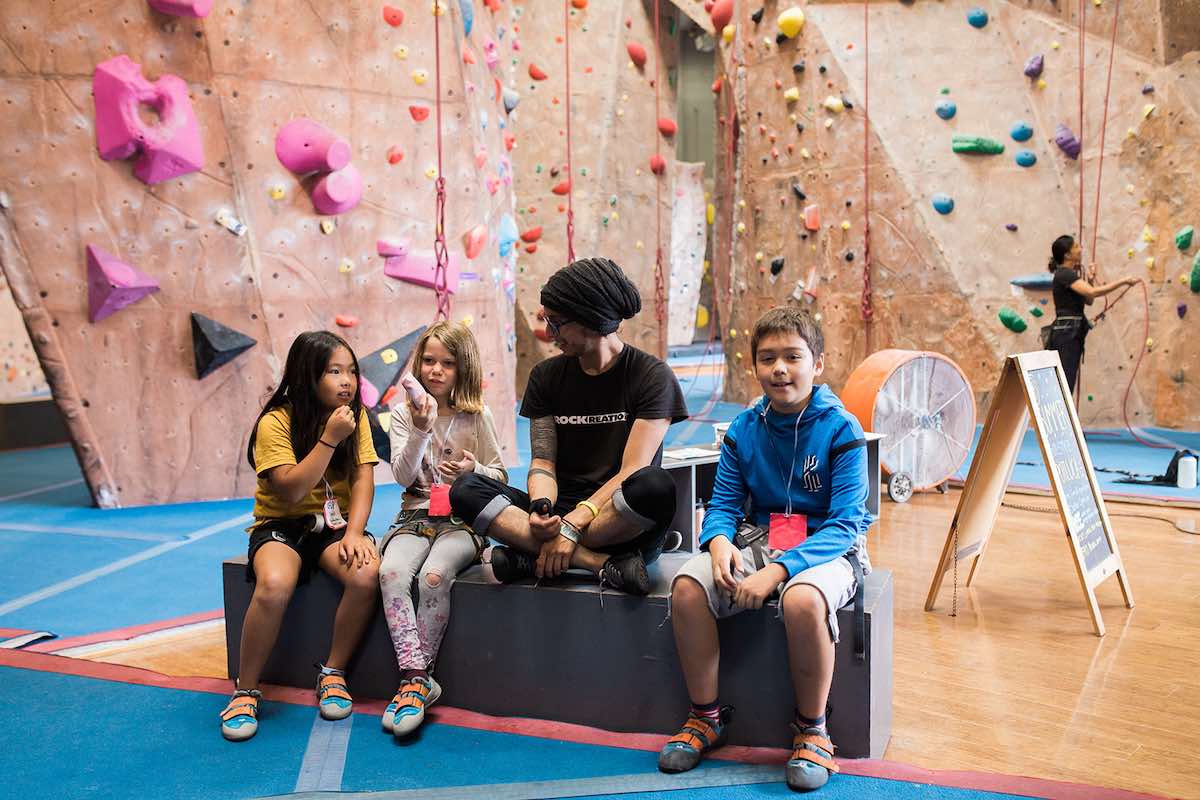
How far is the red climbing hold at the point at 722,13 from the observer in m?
8.93

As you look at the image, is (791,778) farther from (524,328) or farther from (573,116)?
(573,116)

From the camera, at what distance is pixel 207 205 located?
5324 millimetres

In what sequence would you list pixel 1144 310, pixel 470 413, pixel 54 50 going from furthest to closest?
pixel 1144 310 → pixel 54 50 → pixel 470 413

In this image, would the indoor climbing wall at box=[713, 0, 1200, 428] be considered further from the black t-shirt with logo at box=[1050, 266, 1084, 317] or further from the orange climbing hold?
the orange climbing hold

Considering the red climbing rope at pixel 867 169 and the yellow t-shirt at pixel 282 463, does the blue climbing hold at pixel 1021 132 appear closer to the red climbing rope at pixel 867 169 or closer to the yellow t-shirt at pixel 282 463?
the red climbing rope at pixel 867 169

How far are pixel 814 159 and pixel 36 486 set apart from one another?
6.03 m

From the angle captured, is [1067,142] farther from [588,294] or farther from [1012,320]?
[588,294]

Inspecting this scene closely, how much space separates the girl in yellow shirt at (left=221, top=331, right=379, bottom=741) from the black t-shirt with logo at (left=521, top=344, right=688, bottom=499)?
0.50 m

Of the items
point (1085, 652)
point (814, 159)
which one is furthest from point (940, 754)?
point (814, 159)

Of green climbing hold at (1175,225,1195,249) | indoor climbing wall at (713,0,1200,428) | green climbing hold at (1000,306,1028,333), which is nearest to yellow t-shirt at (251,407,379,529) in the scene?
indoor climbing wall at (713,0,1200,428)

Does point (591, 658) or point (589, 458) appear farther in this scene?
point (589, 458)

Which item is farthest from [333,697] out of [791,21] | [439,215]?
[791,21]

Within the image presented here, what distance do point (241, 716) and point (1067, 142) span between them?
23.0ft

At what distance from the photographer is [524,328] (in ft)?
35.4
